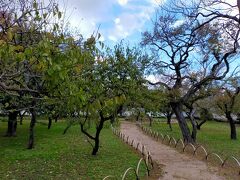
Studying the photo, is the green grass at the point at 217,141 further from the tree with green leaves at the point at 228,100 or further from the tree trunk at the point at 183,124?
the tree with green leaves at the point at 228,100

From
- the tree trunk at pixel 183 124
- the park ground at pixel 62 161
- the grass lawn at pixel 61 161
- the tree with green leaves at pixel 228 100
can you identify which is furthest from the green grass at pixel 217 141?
the grass lawn at pixel 61 161

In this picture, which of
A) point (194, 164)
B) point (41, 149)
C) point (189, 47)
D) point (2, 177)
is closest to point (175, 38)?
point (189, 47)

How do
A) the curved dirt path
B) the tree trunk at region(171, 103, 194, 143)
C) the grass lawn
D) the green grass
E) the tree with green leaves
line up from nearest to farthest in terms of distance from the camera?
the curved dirt path, the grass lawn, the green grass, the tree trunk at region(171, 103, 194, 143), the tree with green leaves

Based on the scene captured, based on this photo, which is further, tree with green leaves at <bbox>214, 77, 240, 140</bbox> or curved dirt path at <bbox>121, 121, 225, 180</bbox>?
tree with green leaves at <bbox>214, 77, 240, 140</bbox>

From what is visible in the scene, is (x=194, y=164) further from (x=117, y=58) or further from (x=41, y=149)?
(x=41, y=149)

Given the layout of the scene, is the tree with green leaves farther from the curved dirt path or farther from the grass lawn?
the grass lawn

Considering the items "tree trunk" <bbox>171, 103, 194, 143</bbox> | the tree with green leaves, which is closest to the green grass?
"tree trunk" <bbox>171, 103, 194, 143</bbox>

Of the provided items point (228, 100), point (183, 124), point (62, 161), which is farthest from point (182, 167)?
point (228, 100)

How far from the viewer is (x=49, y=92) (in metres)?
4.59

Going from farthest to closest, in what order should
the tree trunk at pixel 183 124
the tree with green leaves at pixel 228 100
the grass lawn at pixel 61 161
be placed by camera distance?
the tree with green leaves at pixel 228 100 < the tree trunk at pixel 183 124 < the grass lawn at pixel 61 161

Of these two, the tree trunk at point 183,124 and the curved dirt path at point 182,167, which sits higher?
the tree trunk at point 183,124

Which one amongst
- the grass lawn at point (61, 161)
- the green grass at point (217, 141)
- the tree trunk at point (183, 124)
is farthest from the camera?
the tree trunk at point (183, 124)

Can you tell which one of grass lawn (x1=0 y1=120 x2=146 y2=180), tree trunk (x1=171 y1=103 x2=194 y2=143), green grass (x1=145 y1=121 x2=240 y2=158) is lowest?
grass lawn (x1=0 y1=120 x2=146 y2=180)

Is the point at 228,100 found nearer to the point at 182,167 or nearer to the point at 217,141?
the point at 217,141
